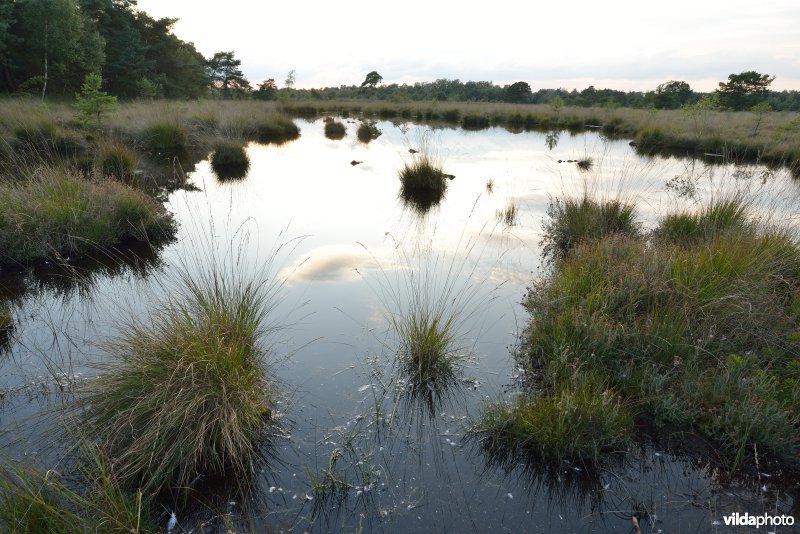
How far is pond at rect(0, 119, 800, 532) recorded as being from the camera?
2721 mm

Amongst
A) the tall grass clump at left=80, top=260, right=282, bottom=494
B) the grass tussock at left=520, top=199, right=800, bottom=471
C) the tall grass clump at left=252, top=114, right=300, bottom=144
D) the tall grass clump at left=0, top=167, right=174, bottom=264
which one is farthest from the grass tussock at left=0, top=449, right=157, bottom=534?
the tall grass clump at left=252, top=114, right=300, bottom=144

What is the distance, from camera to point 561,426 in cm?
304

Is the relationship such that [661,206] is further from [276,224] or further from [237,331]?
[237,331]

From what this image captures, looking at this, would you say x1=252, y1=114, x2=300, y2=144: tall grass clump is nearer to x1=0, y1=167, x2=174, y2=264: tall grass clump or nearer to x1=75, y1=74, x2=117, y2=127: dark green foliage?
x1=75, y1=74, x2=117, y2=127: dark green foliage

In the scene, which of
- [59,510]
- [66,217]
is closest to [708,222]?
[59,510]

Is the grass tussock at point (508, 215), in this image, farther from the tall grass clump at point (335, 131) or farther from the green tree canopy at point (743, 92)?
the green tree canopy at point (743, 92)

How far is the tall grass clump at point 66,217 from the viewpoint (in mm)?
5855

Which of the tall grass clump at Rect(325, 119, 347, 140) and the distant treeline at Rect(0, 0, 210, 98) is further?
the distant treeline at Rect(0, 0, 210, 98)

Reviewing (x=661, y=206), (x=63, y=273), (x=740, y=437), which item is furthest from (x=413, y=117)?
(x=740, y=437)

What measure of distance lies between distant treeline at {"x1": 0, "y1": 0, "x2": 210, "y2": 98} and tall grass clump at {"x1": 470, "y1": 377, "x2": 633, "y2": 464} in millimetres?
17735

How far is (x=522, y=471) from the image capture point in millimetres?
3029

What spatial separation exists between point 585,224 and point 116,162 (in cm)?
908

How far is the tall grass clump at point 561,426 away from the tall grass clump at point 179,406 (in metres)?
1.60

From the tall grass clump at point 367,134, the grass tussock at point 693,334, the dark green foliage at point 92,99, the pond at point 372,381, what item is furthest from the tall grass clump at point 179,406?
the tall grass clump at point 367,134
